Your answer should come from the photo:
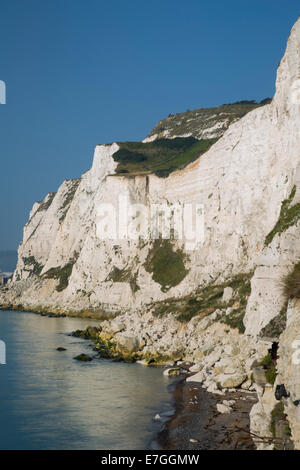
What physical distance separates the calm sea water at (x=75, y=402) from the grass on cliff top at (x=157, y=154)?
48342 millimetres

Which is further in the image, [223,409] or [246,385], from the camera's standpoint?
[246,385]

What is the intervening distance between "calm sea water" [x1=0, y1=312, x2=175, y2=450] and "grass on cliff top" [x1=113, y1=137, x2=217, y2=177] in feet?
159

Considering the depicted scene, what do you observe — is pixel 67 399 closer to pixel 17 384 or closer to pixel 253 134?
pixel 17 384

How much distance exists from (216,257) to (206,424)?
33152mm

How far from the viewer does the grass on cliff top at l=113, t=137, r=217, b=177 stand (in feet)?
290

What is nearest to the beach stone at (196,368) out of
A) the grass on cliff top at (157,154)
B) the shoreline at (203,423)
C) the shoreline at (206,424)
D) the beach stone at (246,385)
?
the shoreline at (203,423)

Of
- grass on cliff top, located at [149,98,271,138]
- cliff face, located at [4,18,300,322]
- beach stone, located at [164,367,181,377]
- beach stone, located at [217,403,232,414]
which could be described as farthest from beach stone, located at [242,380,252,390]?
grass on cliff top, located at [149,98,271,138]

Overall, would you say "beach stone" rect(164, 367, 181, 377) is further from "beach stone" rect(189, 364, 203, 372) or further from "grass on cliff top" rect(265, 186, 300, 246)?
"grass on cliff top" rect(265, 186, 300, 246)

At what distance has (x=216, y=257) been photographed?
2124 inches

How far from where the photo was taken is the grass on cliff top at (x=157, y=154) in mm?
88375

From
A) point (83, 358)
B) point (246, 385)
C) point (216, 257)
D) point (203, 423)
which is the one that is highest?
point (216, 257)

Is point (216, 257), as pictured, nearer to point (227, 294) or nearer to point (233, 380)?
point (227, 294)

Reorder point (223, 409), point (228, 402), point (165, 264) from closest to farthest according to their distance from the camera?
point (223, 409) < point (228, 402) < point (165, 264)

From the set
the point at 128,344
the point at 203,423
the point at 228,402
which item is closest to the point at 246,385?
the point at 228,402
